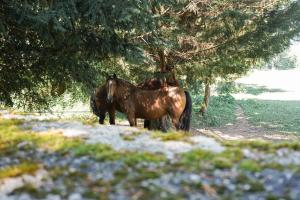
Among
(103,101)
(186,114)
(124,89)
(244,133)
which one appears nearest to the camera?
(124,89)

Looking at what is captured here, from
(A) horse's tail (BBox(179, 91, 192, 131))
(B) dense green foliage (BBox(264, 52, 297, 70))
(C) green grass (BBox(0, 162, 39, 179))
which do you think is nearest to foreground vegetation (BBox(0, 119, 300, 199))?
(C) green grass (BBox(0, 162, 39, 179))

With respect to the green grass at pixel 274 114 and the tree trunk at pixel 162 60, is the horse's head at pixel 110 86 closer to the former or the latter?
the tree trunk at pixel 162 60

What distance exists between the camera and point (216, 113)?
29.7 metres

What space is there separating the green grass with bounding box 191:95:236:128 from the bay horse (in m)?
12.4

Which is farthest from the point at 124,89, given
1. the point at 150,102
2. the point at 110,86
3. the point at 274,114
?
the point at 274,114

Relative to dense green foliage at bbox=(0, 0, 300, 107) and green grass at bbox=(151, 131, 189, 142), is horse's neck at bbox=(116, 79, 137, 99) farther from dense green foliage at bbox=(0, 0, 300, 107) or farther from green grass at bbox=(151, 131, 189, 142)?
green grass at bbox=(151, 131, 189, 142)

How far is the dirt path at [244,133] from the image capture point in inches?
851

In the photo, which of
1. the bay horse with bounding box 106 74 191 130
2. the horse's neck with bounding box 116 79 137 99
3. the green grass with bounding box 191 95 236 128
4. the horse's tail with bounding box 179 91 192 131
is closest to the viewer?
the horse's neck with bounding box 116 79 137 99

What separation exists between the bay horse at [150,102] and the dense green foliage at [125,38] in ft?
3.00

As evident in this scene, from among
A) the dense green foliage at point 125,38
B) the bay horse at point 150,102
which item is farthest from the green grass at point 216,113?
the bay horse at point 150,102

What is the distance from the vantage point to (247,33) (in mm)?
15703

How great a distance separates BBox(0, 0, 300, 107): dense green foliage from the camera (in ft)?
34.8

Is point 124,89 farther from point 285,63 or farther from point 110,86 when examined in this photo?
point 285,63

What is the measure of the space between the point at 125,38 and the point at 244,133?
13.0 m
